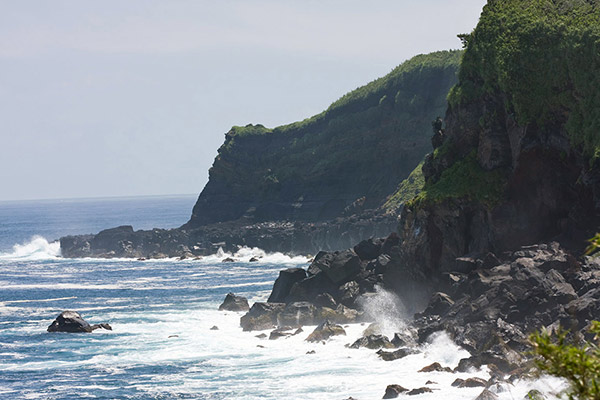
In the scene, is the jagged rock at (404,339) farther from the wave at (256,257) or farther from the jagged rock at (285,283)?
the wave at (256,257)

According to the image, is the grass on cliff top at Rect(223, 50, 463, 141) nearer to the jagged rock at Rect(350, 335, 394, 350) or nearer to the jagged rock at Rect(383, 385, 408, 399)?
the jagged rock at Rect(350, 335, 394, 350)

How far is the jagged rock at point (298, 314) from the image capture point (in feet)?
174

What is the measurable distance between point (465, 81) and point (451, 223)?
1146cm

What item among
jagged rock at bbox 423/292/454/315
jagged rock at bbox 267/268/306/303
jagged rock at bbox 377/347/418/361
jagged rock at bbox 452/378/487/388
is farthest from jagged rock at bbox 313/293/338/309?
jagged rock at bbox 452/378/487/388

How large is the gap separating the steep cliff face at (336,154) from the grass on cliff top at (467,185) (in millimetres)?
64218

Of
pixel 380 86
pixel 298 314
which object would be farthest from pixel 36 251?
pixel 298 314

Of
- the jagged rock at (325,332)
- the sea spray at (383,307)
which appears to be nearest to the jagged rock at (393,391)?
the jagged rock at (325,332)

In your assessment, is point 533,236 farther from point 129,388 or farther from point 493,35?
point 129,388

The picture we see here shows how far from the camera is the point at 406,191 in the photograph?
11075 centimetres

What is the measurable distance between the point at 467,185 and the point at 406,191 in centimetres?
5950

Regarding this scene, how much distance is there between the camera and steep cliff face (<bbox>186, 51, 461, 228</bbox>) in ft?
401

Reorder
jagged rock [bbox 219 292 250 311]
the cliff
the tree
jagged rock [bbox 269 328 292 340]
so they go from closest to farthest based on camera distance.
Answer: the tree
the cliff
jagged rock [bbox 269 328 292 340]
jagged rock [bbox 219 292 250 311]

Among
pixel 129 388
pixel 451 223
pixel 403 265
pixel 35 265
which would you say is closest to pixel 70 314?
pixel 129 388

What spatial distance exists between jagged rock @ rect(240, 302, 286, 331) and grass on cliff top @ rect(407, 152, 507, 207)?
11.6m
